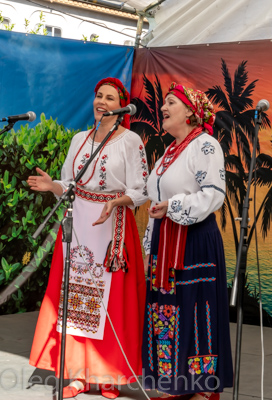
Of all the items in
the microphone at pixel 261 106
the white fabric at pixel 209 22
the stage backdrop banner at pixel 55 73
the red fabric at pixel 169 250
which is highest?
the white fabric at pixel 209 22

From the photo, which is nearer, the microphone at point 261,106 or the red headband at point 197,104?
the microphone at point 261,106

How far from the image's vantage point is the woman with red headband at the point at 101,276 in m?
3.89

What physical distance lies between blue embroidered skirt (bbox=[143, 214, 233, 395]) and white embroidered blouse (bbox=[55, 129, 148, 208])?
0.61 metres

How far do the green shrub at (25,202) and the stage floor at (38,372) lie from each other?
0.43 metres

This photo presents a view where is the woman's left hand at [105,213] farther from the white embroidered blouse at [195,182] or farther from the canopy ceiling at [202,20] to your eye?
the canopy ceiling at [202,20]

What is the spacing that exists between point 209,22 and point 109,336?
9.69 ft

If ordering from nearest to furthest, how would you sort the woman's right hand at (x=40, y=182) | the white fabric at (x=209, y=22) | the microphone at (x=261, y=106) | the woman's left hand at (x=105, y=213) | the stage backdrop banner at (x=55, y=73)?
the microphone at (x=261, y=106) → the woman's left hand at (x=105, y=213) → the woman's right hand at (x=40, y=182) → the white fabric at (x=209, y=22) → the stage backdrop banner at (x=55, y=73)

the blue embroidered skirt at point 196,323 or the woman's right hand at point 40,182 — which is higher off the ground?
the woman's right hand at point 40,182

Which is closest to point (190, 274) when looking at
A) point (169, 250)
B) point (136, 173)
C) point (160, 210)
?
point (169, 250)

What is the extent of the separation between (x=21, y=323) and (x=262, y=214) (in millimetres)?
2357

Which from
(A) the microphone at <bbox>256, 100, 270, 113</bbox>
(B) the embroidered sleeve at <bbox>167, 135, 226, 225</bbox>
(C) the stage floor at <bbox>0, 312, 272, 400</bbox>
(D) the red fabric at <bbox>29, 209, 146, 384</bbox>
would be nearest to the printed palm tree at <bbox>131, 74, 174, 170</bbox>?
(C) the stage floor at <bbox>0, 312, 272, 400</bbox>

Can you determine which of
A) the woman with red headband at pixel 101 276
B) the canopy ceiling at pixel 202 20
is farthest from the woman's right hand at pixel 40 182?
the canopy ceiling at pixel 202 20

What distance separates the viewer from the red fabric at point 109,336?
389 centimetres

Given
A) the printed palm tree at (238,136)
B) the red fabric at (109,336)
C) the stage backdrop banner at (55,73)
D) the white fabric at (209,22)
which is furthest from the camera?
the printed palm tree at (238,136)
